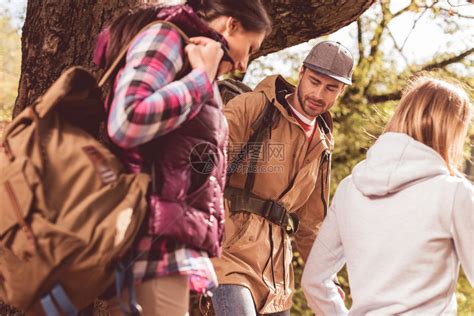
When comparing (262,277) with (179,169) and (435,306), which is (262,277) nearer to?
(435,306)

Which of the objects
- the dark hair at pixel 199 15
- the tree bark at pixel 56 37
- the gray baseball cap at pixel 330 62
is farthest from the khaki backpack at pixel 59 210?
the gray baseball cap at pixel 330 62

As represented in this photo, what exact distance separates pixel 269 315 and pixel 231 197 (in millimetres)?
648

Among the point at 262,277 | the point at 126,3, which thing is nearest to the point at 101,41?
the point at 126,3

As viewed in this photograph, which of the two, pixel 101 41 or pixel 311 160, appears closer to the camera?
pixel 101 41

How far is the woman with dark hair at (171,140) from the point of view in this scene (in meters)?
2.31

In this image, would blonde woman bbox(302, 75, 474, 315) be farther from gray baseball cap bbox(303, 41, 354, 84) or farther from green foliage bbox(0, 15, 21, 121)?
green foliage bbox(0, 15, 21, 121)

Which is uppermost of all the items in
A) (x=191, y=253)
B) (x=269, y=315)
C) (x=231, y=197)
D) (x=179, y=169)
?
(x=179, y=169)

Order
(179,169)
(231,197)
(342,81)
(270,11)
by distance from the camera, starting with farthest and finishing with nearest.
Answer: (270,11)
(342,81)
(231,197)
(179,169)

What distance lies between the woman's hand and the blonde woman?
75cm

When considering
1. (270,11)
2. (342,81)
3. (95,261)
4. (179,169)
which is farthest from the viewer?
(270,11)

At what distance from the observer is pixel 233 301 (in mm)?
3762

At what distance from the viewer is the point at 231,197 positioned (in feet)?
12.7

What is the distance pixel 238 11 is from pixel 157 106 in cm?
62

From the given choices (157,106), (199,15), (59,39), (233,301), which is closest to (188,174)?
(157,106)
